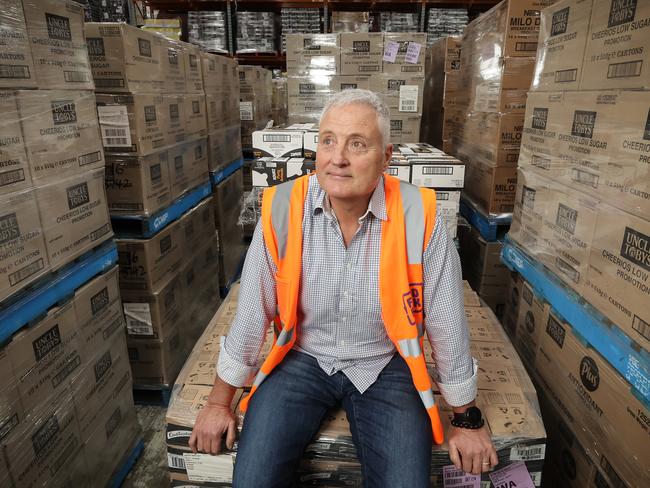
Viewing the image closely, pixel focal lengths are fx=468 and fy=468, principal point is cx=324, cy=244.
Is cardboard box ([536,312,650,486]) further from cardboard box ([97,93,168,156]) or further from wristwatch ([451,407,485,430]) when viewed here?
cardboard box ([97,93,168,156])

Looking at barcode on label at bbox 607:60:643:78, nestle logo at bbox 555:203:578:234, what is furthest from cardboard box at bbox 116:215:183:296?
barcode on label at bbox 607:60:643:78

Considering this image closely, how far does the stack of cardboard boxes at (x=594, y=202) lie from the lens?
1.57 m

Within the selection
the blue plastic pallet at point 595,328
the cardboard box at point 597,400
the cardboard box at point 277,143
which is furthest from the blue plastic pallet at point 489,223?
the cardboard box at point 277,143

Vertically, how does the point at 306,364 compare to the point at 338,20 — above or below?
below

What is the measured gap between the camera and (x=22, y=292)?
1717mm

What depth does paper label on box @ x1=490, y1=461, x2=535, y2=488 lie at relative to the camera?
1729mm

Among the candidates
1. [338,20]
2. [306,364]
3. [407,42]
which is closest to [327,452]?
[306,364]

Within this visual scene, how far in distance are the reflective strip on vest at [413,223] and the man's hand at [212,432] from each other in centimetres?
89

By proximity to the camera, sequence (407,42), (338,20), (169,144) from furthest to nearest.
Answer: (338,20), (407,42), (169,144)

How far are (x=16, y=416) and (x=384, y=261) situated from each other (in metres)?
1.43

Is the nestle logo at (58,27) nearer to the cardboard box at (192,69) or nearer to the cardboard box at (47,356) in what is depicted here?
the cardboard box at (47,356)

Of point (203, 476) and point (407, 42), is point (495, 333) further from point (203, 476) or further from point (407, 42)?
point (407, 42)

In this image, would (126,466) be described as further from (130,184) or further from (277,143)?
(277,143)

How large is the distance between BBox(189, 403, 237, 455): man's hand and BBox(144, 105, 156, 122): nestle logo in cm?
185
